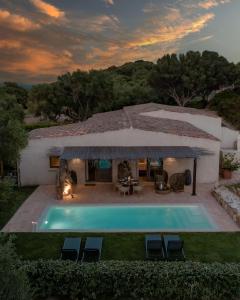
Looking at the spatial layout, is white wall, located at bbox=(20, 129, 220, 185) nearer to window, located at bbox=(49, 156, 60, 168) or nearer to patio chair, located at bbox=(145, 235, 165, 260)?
window, located at bbox=(49, 156, 60, 168)

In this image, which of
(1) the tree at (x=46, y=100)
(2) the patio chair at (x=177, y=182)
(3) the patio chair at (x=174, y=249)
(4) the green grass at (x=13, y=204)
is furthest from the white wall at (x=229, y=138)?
(3) the patio chair at (x=174, y=249)

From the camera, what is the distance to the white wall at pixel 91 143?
2475cm

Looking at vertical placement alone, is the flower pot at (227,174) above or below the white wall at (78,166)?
below

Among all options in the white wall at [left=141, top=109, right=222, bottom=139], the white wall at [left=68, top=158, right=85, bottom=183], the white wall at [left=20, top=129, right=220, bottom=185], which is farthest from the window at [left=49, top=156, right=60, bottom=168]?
the white wall at [left=141, top=109, right=222, bottom=139]

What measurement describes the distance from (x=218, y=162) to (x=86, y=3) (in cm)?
1874

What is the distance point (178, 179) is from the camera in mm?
23531

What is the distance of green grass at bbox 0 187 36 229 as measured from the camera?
18.6 meters

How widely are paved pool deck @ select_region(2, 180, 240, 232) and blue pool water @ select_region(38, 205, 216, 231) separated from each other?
63 cm

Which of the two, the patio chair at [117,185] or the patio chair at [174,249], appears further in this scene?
the patio chair at [117,185]

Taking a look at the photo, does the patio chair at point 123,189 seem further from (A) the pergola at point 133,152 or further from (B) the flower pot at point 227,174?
(B) the flower pot at point 227,174

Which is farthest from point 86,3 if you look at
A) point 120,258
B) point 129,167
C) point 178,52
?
point 178,52

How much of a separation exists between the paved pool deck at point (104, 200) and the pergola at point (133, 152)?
1506 millimetres

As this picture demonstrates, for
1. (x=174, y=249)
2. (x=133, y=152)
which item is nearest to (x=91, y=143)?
(x=133, y=152)

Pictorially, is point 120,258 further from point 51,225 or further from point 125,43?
point 125,43
